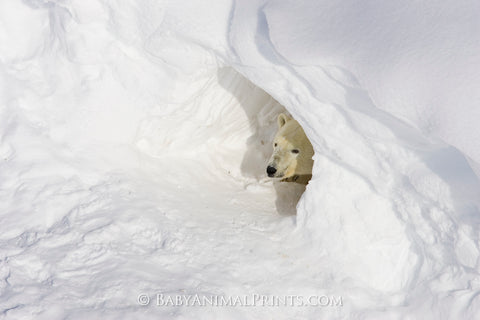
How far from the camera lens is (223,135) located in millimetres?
5246

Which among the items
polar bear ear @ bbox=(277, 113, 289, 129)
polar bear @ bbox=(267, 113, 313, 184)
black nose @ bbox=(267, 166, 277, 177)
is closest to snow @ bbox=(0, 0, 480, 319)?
black nose @ bbox=(267, 166, 277, 177)

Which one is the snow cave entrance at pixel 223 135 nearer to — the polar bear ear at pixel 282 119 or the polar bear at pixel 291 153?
the polar bear at pixel 291 153

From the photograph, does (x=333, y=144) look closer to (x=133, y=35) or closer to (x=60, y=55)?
(x=133, y=35)

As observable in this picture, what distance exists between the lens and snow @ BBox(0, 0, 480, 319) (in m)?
2.73

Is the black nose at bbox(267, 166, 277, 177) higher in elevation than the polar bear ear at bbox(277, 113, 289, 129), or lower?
lower

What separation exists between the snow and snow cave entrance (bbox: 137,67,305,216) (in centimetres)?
3

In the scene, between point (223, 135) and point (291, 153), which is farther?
point (223, 135)

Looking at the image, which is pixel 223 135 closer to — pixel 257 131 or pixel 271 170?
pixel 257 131

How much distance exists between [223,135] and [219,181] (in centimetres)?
80

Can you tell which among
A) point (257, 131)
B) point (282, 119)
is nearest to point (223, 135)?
point (257, 131)

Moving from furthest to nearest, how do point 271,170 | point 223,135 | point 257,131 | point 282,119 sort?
point 257,131
point 223,135
point 282,119
point 271,170

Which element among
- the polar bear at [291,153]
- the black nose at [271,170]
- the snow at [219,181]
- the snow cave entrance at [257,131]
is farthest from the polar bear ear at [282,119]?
the snow at [219,181]

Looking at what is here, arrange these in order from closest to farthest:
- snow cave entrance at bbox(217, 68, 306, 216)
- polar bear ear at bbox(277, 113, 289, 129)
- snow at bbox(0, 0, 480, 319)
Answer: snow at bbox(0, 0, 480, 319)
snow cave entrance at bbox(217, 68, 306, 216)
polar bear ear at bbox(277, 113, 289, 129)

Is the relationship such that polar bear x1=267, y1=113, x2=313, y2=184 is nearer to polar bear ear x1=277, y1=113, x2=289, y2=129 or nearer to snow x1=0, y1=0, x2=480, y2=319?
polar bear ear x1=277, y1=113, x2=289, y2=129
